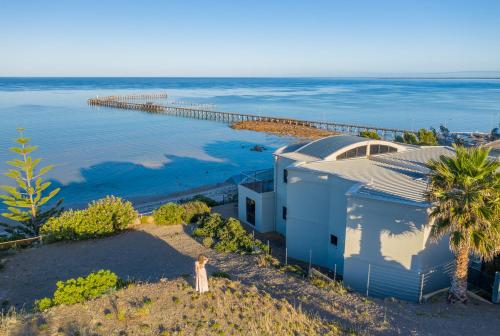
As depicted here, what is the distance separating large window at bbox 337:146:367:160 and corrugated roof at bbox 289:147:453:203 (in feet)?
1.70

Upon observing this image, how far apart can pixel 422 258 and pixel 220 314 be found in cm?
726


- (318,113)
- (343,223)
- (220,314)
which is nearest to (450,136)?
(343,223)

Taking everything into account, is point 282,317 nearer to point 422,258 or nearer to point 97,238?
point 422,258

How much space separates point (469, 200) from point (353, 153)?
9792 millimetres

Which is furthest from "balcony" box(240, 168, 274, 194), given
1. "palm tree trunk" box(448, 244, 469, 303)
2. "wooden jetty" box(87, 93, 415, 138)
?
"wooden jetty" box(87, 93, 415, 138)

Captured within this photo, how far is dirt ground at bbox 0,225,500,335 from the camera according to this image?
11273 millimetres

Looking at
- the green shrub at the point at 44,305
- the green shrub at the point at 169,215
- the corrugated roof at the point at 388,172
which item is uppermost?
the corrugated roof at the point at 388,172

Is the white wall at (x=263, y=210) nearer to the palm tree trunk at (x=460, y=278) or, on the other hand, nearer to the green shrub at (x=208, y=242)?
the green shrub at (x=208, y=242)

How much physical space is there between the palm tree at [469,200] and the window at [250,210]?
42.0ft

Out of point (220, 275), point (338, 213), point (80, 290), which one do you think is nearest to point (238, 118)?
point (338, 213)

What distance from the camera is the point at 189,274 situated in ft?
48.9

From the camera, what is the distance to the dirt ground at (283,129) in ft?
219

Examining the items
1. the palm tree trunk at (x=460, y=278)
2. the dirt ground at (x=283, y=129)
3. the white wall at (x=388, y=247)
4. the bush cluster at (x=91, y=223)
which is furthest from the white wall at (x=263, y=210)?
the dirt ground at (x=283, y=129)

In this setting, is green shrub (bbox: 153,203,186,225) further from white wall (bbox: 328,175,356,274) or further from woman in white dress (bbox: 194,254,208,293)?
woman in white dress (bbox: 194,254,208,293)
